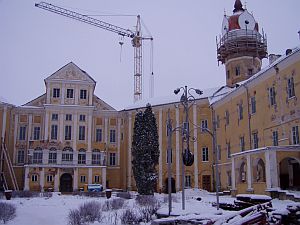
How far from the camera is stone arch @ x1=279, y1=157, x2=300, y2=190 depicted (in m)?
28.8

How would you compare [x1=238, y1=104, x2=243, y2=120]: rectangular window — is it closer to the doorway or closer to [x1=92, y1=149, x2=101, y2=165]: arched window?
[x1=92, y1=149, x2=101, y2=165]: arched window

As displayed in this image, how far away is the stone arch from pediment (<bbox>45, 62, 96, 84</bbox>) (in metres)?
33.8

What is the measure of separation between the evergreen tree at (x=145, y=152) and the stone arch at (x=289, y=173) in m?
14.5

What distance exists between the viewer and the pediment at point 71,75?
5512 centimetres

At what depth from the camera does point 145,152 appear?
134 feet

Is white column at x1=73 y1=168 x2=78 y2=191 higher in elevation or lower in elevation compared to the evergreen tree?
lower

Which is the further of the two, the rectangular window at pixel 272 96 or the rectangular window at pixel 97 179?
the rectangular window at pixel 97 179

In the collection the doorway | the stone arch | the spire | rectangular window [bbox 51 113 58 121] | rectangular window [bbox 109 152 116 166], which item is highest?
the spire

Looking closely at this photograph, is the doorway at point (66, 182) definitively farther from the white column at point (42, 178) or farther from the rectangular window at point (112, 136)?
the rectangular window at point (112, 136)

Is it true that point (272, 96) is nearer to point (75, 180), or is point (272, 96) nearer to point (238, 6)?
point (238, 6)

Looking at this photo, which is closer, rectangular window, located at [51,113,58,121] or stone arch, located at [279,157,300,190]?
stone arch, located at [279,157,300,190]

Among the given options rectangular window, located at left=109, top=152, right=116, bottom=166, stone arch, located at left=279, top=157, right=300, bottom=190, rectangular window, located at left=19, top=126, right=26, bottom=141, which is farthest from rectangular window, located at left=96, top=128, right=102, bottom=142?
stone arch, located at left=279, top=157, right=300, bottom=190

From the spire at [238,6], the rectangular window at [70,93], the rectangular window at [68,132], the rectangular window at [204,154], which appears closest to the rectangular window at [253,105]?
the rectangular window at [204,154]

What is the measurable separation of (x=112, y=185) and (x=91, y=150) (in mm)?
6017
